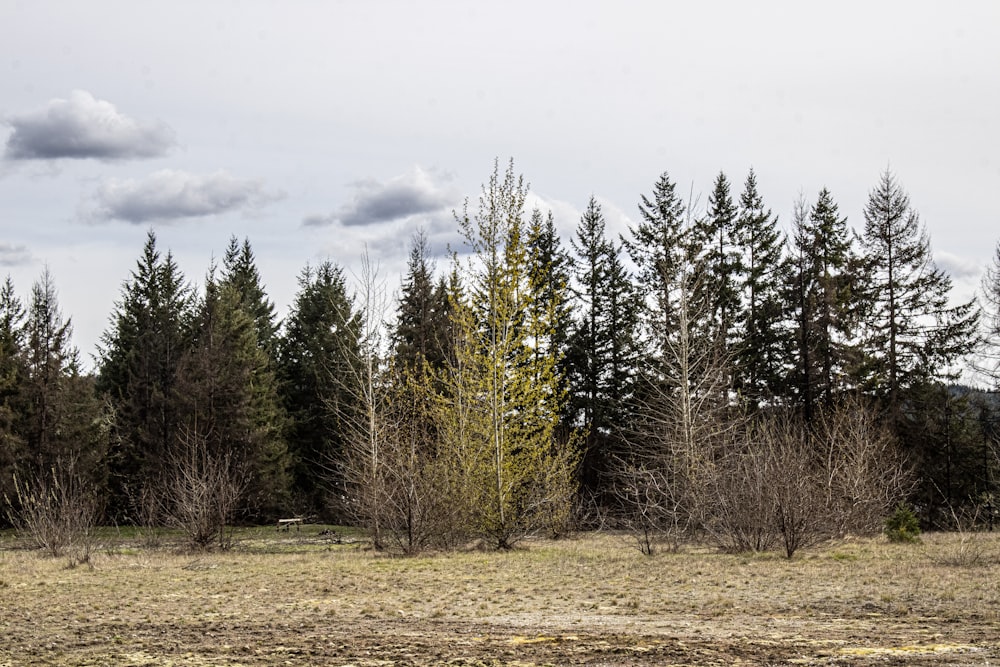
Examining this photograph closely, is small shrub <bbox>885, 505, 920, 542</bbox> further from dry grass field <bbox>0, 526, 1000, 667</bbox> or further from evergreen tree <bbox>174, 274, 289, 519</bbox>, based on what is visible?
evergreen tree <bbox>174, 274, 289, 519</bbox>

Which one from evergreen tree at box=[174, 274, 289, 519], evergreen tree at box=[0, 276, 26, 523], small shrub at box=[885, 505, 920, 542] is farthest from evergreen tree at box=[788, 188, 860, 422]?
evergreen tree at box=[0, 276, 26, 523]

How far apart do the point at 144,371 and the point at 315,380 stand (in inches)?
309

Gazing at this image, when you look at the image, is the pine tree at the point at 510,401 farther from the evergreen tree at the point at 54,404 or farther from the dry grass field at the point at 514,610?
the evergreen tree at the point at 54,404

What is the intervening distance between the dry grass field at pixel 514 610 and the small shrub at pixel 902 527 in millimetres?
2981

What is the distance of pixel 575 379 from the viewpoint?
128 feet

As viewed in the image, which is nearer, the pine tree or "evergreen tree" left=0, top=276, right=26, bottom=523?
the pine tree

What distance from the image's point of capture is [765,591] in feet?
40.6

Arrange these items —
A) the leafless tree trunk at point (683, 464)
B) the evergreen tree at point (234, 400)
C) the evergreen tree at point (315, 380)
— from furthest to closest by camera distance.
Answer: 1. the evergreen tree at point (315, 380)
2. the evergreen tree at point (234, 400)
3. the leafless tree trunk at point (683, 464)

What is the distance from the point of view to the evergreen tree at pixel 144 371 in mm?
37594

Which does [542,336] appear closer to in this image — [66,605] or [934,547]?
[934,547]

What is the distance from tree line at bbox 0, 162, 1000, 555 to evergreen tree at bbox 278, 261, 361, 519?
174 mm

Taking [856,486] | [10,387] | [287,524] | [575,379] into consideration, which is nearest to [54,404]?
[10,387]

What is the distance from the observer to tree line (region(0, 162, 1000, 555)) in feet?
77.0

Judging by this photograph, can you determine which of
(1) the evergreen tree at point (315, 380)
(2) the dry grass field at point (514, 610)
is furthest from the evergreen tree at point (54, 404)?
(2) the dry grass field at point (514, 610)
